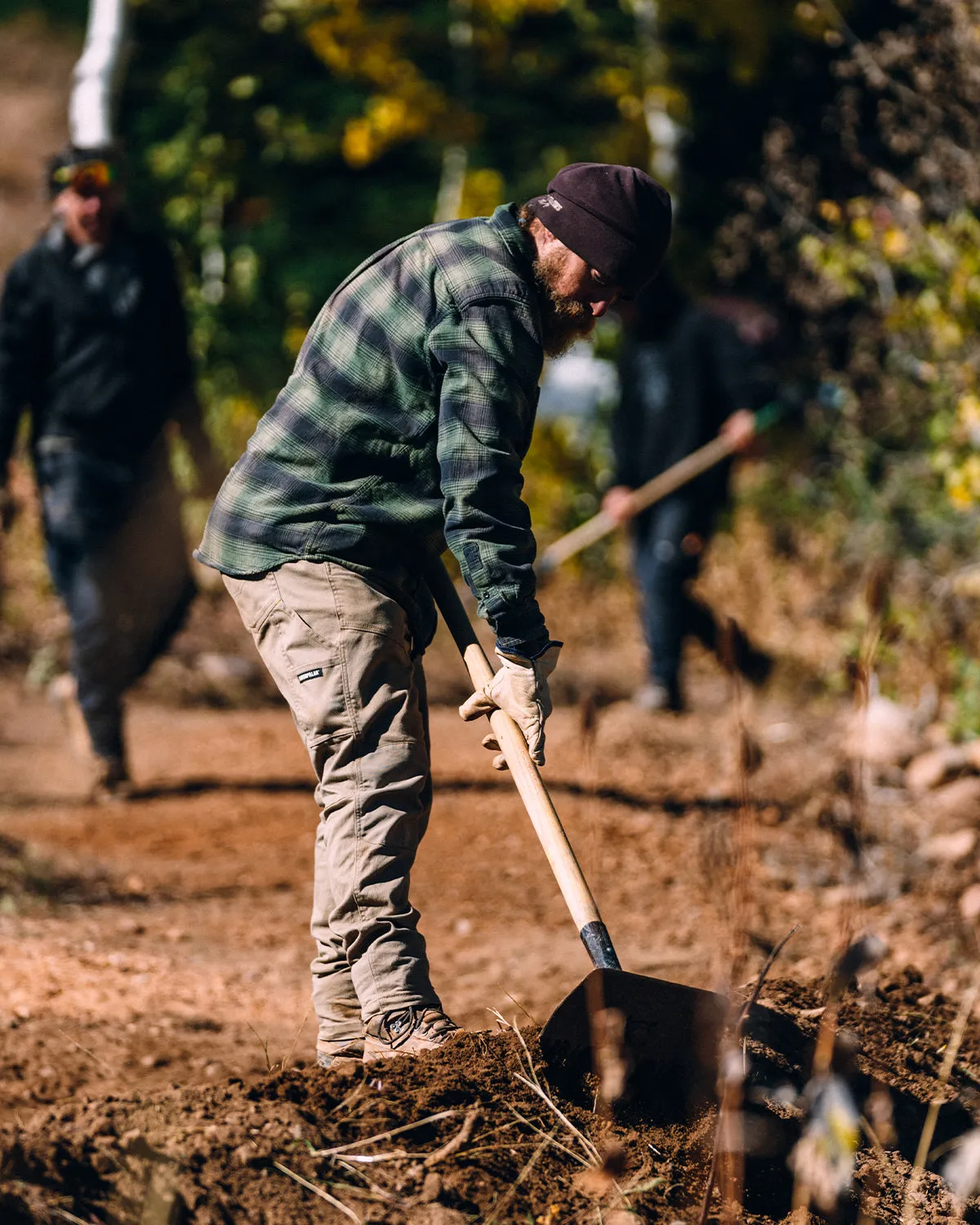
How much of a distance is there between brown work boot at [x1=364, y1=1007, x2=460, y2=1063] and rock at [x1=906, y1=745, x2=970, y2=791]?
340cm

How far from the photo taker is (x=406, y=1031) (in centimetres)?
286

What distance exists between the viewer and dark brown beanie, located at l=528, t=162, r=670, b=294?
2.78 metres

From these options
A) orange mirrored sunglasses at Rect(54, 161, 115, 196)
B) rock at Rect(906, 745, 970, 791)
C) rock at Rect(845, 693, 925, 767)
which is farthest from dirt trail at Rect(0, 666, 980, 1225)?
orange mirrored sunglasses at Rect(54, 161, 115, 196)

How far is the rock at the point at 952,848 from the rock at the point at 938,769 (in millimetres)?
578

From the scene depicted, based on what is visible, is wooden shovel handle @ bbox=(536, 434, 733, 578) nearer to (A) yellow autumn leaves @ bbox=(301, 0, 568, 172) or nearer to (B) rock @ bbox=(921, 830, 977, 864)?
(B) rock @ bbox=(921, 830, 977, 864)

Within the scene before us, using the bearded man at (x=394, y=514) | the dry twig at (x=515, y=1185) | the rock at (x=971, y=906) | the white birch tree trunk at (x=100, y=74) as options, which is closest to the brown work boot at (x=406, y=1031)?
the bearded man at (x=394, y=514)

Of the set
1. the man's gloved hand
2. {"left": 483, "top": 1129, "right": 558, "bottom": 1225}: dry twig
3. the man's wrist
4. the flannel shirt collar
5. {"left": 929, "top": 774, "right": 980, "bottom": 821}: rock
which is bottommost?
{"left": 929, "top": 774, "right": 980, "bottom": 821}: rock

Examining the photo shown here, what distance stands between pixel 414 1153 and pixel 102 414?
12.0 ft

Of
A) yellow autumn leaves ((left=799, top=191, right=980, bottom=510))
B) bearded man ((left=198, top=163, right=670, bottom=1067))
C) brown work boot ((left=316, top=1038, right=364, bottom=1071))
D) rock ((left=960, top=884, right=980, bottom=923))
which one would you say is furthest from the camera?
yellow autumn leaves ((left=799, top=191, right=980, bottom=510))

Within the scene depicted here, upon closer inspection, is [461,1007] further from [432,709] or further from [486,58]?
[486,58]

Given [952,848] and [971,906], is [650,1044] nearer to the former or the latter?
[971,906]

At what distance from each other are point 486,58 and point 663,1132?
878 cm

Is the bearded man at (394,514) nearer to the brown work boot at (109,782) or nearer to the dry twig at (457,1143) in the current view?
the dry twig at (457,1143)

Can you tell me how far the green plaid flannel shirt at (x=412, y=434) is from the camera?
8.93 feet
